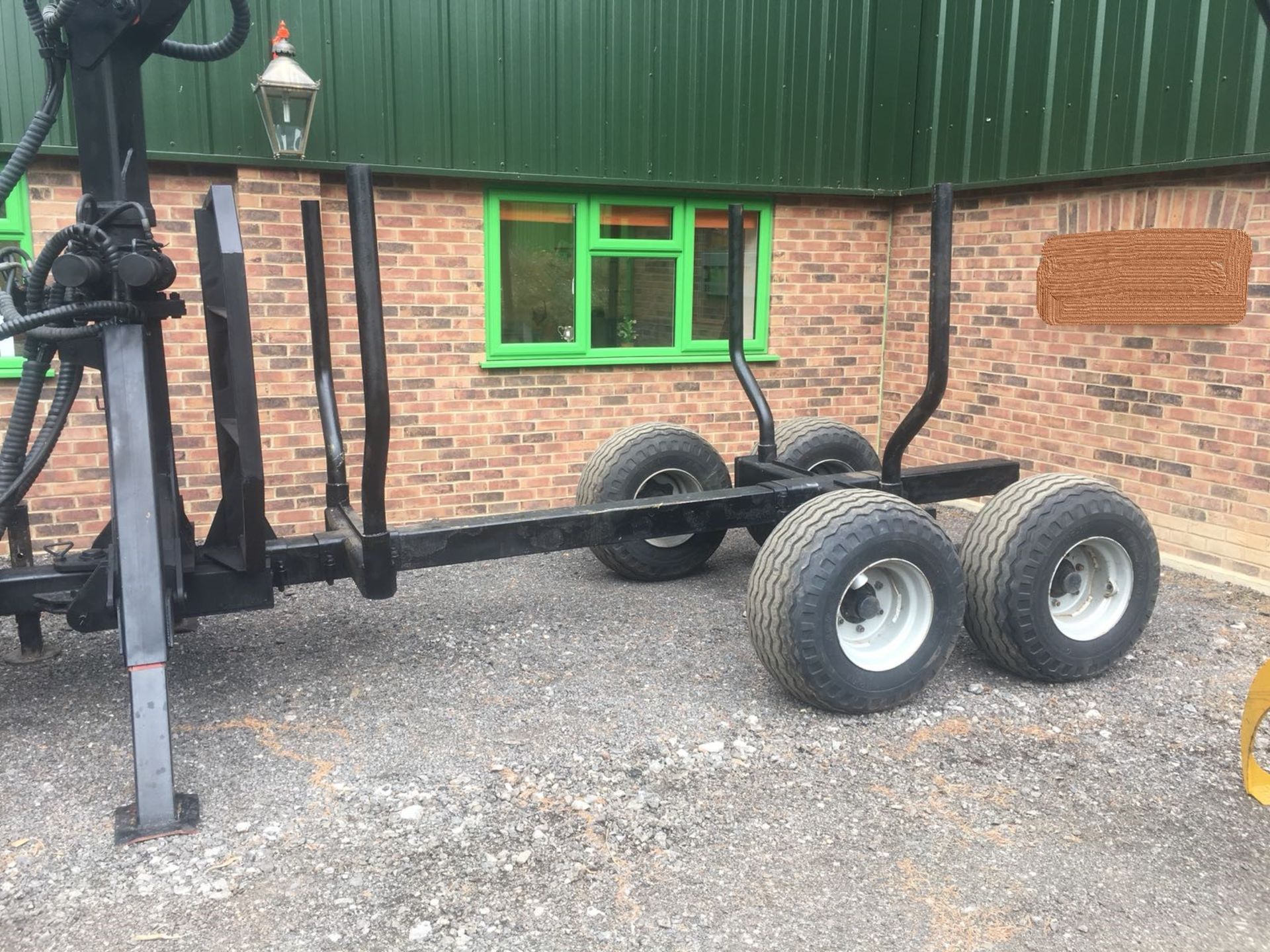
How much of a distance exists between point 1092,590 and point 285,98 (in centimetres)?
478

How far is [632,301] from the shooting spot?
7348 millimetres

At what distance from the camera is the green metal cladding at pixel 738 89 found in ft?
18.9

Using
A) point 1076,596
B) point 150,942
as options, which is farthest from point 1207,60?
point 150,942

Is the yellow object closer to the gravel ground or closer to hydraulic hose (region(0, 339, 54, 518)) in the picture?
the gravel ground

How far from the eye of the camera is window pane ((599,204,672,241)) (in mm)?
7142

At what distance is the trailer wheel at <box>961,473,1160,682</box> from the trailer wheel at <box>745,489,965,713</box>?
0.19m

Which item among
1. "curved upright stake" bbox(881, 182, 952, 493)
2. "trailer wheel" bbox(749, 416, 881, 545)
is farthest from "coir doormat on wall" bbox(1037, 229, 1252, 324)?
"curved upright stake" bbox(881, 182, 952, 493)

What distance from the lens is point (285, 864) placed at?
3.05 metres

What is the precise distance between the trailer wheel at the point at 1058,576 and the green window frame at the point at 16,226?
5.16 metres

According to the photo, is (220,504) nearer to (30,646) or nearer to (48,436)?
(48,436)

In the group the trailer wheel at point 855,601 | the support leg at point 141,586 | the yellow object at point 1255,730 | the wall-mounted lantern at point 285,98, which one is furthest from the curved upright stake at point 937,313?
the wall-mounted lantern at point 285,98

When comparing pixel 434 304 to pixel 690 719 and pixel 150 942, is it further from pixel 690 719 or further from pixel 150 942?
pixel 150 942

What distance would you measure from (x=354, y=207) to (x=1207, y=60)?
15.4 feet

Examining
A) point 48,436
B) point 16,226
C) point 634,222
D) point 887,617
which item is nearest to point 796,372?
point 634,222
